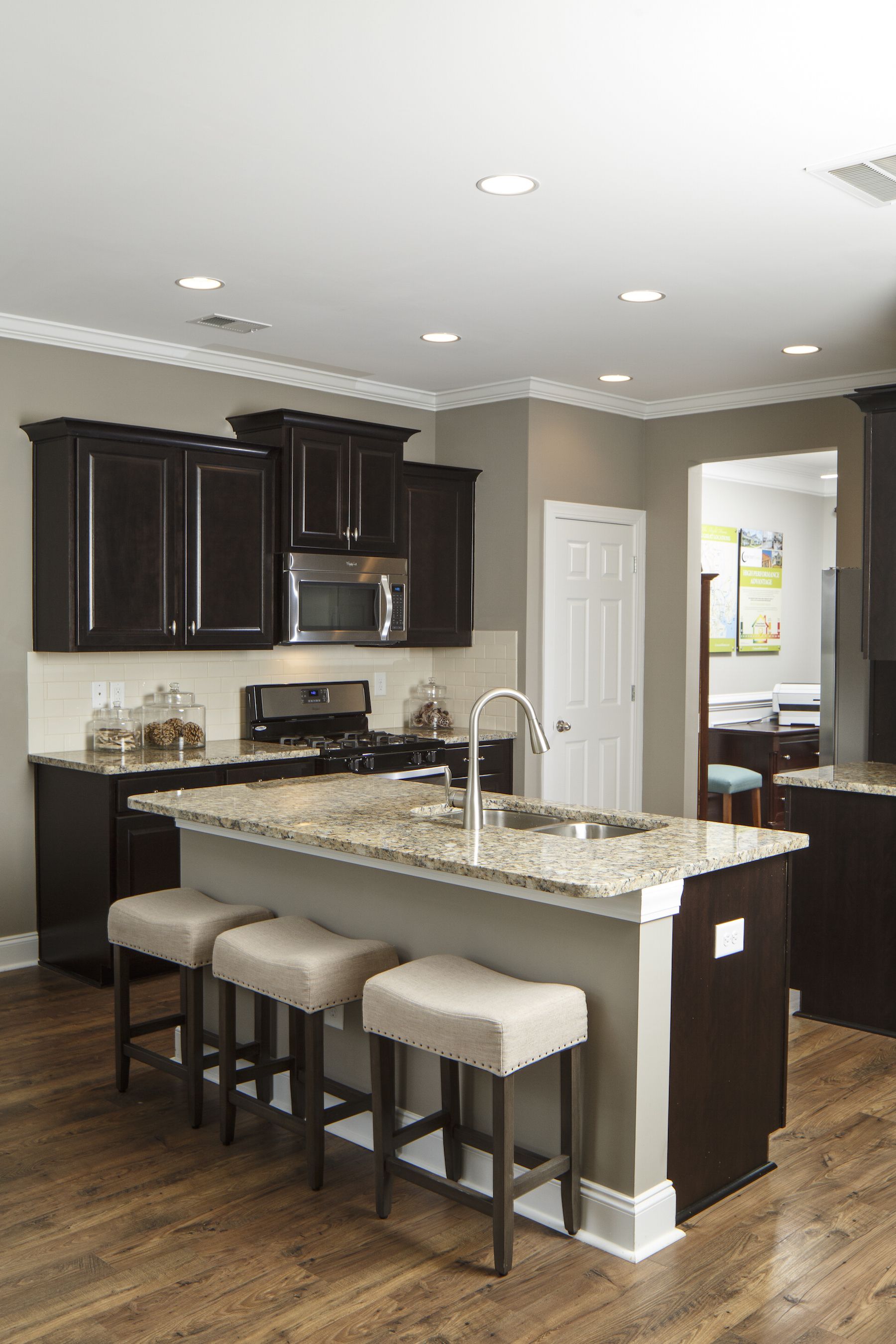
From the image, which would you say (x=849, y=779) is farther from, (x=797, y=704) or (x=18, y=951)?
(x=797, y=704)

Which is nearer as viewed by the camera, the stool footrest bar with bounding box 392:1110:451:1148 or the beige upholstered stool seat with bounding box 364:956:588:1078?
the beige upholstered stool seat with bounding box 364:956:588:1078

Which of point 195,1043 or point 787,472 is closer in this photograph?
point 195,1043

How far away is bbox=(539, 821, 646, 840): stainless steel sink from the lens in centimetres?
323

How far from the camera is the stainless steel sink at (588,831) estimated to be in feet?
10.6

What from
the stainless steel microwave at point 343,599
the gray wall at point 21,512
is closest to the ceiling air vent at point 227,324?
the gray wall at point 21,512

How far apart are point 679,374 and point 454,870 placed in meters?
3.91

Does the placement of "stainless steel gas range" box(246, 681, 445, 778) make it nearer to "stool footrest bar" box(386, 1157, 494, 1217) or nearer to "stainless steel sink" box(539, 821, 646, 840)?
"stainless steel sink" box(539, 821, 646, 840)

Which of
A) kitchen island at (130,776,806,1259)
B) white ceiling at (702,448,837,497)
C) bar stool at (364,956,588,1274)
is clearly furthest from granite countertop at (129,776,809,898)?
white ceiling at (702,448,837,497)

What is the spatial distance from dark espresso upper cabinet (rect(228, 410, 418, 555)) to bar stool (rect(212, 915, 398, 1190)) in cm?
265

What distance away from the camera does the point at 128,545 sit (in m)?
4.86

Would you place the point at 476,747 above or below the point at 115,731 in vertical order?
above

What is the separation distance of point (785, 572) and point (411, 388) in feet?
13.3

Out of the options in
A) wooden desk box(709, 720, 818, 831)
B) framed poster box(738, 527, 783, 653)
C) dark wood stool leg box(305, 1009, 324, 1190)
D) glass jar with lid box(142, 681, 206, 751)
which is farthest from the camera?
framed poster box(738, 527, 783, 653)

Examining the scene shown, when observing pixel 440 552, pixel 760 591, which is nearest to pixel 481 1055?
pixel 440 552
